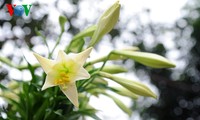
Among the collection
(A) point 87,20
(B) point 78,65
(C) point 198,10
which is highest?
(B) point 78,65

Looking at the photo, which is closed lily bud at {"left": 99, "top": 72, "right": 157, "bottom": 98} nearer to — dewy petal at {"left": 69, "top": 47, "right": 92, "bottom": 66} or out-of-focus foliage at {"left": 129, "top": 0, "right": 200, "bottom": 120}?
dewy petal at {"left": 69, "top": 47, "right": 92, "bottom": 66}

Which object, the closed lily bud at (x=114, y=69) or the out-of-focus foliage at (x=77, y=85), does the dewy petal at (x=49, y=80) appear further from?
the closed lily bud at (x=114, y=69)

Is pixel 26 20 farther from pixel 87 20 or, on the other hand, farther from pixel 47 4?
pixel 87 20

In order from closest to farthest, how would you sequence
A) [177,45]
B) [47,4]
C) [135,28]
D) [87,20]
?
[47,4]
[87,20]
[135,28]
[177,45]

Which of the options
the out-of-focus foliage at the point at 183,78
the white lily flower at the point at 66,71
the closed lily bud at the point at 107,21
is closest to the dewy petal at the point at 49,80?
the white lily flower at the point at 66,71

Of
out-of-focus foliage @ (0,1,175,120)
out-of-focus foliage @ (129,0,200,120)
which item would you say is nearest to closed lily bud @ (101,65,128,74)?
out-of-focus foliage @ (0,1,175,120)

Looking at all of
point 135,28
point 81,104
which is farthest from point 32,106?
point 135,28

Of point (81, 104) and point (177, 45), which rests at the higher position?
point (81, 104)

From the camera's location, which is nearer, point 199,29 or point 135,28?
point 135,28
